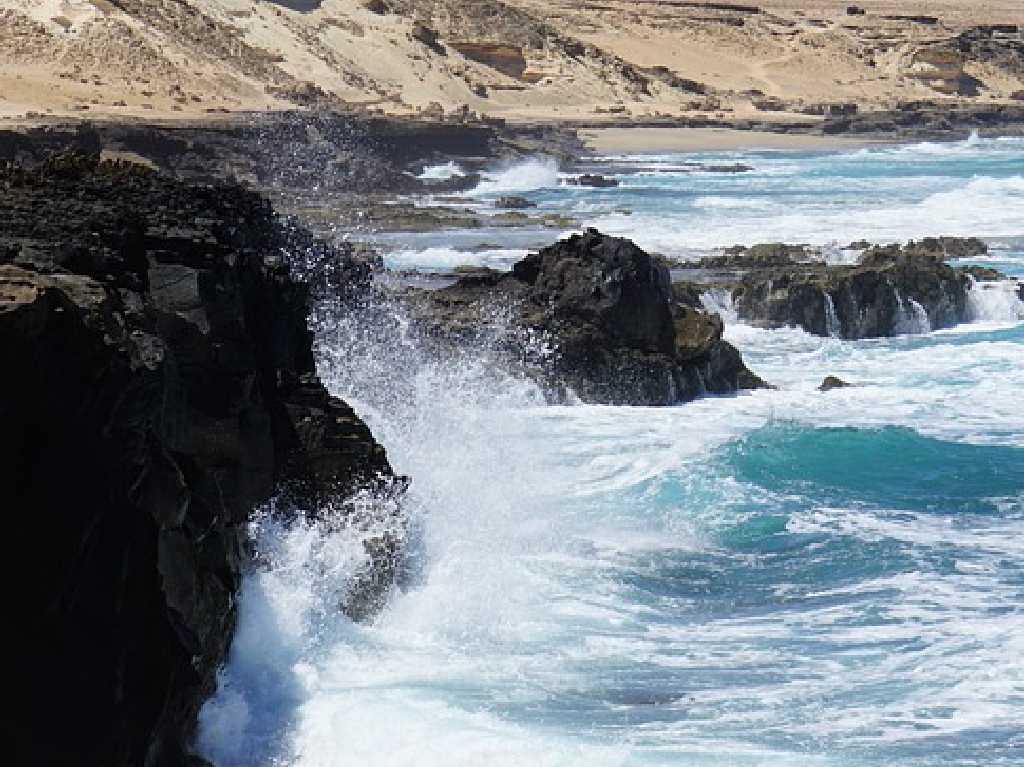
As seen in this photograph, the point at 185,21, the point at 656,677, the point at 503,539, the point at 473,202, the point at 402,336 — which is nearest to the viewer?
the point at 656,677

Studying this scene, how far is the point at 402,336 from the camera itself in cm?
1858

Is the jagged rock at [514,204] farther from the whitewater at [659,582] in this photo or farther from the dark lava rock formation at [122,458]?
the dark lava rock formation at [122,458]

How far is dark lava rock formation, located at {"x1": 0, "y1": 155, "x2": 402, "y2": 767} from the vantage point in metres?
7.39

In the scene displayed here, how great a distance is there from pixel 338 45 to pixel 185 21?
8868 millimetres

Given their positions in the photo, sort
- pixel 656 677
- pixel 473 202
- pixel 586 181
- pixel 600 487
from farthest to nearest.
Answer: pixel 586 181 < pixel 473 202 < pixel 600 487 < pixel 656 677

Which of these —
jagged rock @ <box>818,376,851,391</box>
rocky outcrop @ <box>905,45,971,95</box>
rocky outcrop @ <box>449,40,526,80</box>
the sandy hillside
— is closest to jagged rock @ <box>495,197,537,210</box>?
the sandy hillside

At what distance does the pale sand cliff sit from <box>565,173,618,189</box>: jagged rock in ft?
34.1

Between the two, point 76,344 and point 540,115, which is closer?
point 76,344

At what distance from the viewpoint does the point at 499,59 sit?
252 ft

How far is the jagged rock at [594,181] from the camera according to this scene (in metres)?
49.8

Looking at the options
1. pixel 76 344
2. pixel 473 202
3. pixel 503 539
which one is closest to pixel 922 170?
pixel 473 202

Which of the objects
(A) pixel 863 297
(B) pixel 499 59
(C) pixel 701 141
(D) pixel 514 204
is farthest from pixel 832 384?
(B) pixel 499 59

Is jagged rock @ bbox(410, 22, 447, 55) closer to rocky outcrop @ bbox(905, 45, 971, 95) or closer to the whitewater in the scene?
rocky outcrop @ bbox(905, 45, 971, 95)

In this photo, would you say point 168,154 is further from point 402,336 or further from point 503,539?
point 503,539
